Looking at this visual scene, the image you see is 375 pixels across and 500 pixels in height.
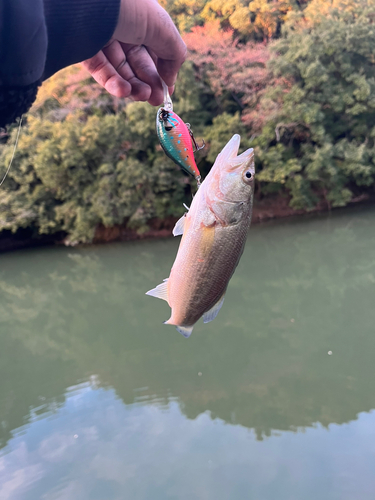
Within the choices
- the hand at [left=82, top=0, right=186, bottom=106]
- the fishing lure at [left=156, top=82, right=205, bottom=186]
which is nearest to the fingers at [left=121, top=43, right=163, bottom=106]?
the hand at [left=82, top=0, right=186, bottom=106]

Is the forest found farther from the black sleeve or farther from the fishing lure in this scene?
the black sleeve

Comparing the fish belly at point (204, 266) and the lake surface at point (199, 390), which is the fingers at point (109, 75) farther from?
the lake surface at point (199, 390)

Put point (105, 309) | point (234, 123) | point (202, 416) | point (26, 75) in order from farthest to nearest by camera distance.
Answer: point (234, 123), point (105, 309), point (202, 416), point (26, 75)

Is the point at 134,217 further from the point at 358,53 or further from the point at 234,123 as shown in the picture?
the point at 358,53

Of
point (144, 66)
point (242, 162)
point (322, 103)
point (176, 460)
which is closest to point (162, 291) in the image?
point (242, 162)

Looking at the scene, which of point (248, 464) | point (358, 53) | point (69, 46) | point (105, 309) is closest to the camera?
point (69, 46)

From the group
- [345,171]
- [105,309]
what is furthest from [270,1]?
[105,309]
